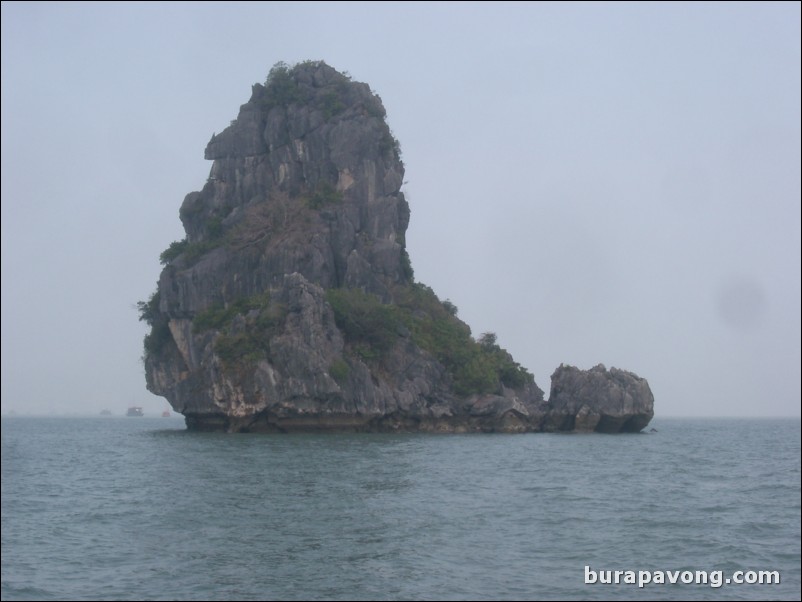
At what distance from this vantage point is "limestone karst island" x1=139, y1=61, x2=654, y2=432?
60.9 metres

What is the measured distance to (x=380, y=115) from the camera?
80.3 meters

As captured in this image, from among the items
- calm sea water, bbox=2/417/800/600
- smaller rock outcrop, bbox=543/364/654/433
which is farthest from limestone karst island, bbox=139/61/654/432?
calm sea water, bbox=2/417/800/600

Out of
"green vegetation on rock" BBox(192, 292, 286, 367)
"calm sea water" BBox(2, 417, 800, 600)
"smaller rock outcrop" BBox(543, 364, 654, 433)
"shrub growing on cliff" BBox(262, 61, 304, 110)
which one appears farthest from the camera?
"shrub growing on cliff" BBox(262, 61, 304, 110)

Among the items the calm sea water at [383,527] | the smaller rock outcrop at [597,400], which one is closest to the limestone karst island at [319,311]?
the smaller rock outcrop at [597,400]

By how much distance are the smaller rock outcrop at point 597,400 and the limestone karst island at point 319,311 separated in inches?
4.1

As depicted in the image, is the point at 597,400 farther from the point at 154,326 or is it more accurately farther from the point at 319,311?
the point at 154,326

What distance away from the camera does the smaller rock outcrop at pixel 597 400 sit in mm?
67500

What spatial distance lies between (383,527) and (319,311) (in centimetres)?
4029

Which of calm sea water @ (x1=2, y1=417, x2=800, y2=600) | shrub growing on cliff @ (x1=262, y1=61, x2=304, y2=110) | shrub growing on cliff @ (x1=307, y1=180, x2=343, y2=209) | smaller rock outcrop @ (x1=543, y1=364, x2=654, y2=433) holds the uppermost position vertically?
shrub growing on cliff @ (x1=262, y1=61, x2=304, y2=110)

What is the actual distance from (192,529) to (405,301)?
5241 cm

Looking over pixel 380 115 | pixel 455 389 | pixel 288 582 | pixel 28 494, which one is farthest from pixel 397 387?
pixel 288 582

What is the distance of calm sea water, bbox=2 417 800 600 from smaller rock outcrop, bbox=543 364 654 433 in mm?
27136

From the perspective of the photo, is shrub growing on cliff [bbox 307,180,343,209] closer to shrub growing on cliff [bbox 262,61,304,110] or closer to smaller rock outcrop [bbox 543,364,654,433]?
shrub growing on cliff [bbox 262,61,304,110]

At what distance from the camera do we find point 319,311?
6266cm
